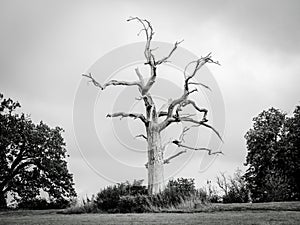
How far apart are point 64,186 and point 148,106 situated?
14.1 metres

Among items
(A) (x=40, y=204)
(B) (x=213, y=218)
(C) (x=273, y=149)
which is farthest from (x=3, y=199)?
(B) (x=213, y=218)

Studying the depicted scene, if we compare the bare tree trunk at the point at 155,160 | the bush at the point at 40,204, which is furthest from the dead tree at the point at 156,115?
the bush at the point at 40,204

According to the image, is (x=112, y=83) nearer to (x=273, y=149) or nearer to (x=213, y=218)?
(x=213, y=218)

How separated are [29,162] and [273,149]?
2275cm

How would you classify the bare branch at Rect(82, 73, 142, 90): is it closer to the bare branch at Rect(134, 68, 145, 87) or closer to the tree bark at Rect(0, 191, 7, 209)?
the bare branch at Rect(134, 68, 145, 87)

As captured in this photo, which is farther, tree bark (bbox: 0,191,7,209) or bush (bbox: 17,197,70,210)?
tree bark (bbox: 0,191,7,209)

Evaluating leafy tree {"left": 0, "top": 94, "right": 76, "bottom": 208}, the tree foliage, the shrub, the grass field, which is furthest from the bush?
the grass field

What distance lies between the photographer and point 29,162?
37094 millimetres

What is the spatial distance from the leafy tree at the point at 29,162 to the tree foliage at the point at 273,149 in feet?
55.6

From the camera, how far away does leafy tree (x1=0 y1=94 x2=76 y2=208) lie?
3606 centimetres

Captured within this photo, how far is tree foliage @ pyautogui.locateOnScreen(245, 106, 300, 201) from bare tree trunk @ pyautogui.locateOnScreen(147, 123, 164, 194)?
1472cm

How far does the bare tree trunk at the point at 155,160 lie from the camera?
25.8 meters

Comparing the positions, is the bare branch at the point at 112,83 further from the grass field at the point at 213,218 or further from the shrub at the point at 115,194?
the grass field at the point at 213,218

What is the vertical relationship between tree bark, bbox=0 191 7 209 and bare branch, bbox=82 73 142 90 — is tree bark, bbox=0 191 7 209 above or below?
below
